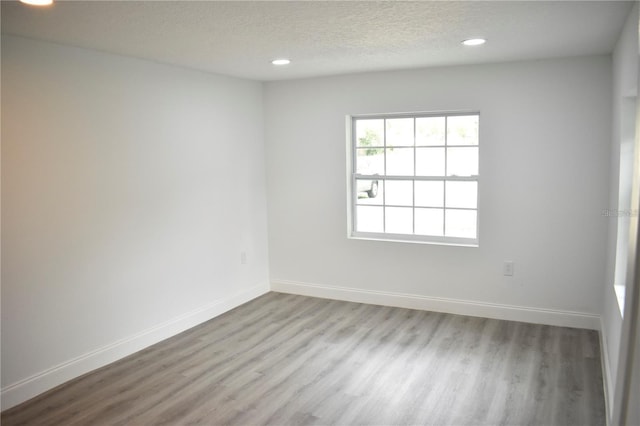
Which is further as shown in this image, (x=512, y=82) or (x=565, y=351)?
(x=512, y=82)

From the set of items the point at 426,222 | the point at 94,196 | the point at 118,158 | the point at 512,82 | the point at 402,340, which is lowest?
the point at 402,340

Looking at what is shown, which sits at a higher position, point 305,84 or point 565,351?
point 305,84

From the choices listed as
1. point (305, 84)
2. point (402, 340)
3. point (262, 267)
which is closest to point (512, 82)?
point (305, 84)

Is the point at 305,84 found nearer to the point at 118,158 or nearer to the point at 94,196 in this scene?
the point at 118,158

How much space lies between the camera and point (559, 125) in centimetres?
420

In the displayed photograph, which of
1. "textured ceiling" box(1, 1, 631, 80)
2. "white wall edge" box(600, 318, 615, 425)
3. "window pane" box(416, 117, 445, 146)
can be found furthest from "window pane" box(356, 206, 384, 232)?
"white wall edge" box(600, 318, 615, 425)

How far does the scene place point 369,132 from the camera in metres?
5.15

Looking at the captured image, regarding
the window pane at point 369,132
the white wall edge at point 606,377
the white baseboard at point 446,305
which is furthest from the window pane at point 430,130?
the white wall edge at point 606,377

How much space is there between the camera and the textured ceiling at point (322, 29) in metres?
2.59

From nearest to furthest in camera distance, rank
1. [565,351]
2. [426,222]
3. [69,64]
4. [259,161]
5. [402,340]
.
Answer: [69,64] → [565,351] → [402,340] → [426,222] → [259,161]

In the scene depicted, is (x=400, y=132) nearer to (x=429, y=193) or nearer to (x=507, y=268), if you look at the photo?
(x=429, y=193)

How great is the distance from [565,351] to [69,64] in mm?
4213

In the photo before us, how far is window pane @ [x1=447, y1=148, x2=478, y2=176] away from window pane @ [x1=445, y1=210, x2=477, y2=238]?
14.8 inches

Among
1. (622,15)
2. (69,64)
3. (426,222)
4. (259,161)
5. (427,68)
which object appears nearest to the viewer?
(622,15)
